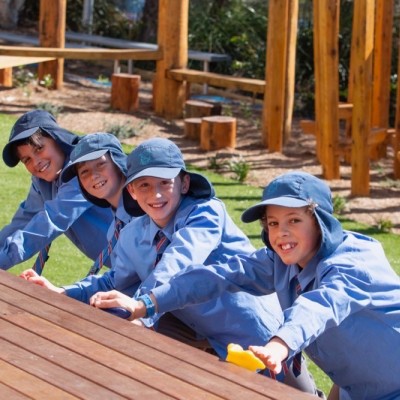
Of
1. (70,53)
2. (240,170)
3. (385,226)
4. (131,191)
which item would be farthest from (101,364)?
(70,53)

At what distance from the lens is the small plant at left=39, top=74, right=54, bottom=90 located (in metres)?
14.0

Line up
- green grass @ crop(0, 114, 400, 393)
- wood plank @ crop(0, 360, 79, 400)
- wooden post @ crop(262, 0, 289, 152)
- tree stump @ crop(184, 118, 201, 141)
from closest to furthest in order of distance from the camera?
wood plank @ crop(0, 360, 79, 400) → green grass @ crop(0, 114, 400, 393) → wooden post @ crop(262, 0, 289, 152) → tree stump @ crop(184, 118, 201, 141)

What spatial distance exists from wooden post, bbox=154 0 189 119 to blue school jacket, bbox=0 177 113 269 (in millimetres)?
7651

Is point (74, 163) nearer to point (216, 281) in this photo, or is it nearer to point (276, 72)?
point (216, 281)

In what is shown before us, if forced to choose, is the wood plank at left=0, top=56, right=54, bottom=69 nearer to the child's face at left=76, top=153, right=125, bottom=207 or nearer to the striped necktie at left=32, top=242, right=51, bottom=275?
the striped necktie at left=32, top=242, right=51, bottom=275

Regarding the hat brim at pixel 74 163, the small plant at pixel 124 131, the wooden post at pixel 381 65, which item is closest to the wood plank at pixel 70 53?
the small plant at pixel 124 131

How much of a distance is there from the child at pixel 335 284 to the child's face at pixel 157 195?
→ 546 mm

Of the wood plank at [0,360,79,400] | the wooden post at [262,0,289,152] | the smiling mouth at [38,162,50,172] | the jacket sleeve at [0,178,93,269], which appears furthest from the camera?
the wooden post at [262,0,289,152]

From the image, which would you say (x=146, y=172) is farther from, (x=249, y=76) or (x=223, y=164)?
(x=249, y=76)

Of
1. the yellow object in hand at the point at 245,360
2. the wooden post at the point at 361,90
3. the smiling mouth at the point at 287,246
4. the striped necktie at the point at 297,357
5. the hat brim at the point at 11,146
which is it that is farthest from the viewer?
the wooden post at the point at 361,90

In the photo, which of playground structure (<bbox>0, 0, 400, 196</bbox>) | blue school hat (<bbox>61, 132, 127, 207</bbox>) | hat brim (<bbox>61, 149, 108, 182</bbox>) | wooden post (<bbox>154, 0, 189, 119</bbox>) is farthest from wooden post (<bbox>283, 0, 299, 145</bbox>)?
blue school hat (<bbox>61, 132, 127, 207</bbox>)

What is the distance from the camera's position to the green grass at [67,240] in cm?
696

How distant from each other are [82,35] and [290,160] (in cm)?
714

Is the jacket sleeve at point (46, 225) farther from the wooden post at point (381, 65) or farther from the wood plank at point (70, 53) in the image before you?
the wood plank at point (70, 53)
